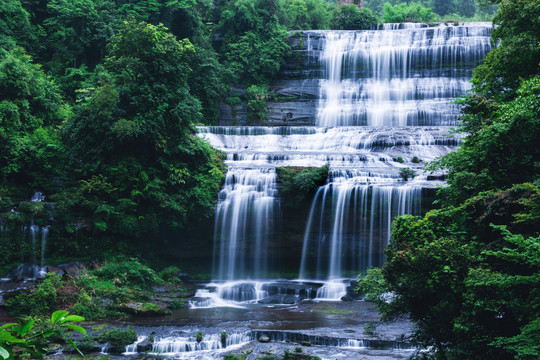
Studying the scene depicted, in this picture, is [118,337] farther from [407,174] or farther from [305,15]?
[305,15]

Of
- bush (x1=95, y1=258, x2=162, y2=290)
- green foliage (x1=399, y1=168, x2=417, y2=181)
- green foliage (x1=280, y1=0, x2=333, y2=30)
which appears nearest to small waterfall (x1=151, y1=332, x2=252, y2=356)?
bush (x1=95, y1=258, x2=162, y2=290)

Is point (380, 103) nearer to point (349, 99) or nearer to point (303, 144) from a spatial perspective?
point (349, 99)

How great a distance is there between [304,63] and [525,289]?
31.0 meters

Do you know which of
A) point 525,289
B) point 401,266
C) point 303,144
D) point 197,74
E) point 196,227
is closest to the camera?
point 525,289

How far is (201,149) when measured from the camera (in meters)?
21.1

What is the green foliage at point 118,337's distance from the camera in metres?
12.7

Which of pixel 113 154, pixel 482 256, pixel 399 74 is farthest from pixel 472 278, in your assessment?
pixel 399 74

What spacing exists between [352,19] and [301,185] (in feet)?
92.3

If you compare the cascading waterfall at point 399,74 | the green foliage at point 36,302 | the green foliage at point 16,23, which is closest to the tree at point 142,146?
the green foliage at point 36,302

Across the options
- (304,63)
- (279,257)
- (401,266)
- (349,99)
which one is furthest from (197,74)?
(401,266)

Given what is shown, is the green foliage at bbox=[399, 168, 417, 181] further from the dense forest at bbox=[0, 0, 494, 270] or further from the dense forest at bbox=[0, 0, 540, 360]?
the dense forest at bbox=[0, 0, 494, 270]

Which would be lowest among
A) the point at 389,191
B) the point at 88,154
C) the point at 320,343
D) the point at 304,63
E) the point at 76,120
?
the point at 320,343

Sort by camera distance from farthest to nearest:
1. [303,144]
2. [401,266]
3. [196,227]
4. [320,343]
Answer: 1. [303,144]
2. [196,227]
3. [320,343]
4. [401,266]

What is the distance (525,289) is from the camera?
7633 mm
